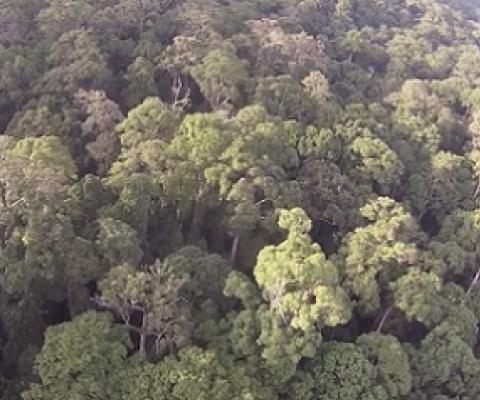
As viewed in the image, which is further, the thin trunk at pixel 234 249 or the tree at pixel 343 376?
the thin trunk at pixel 234 249

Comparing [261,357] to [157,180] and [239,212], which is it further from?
[157,180]

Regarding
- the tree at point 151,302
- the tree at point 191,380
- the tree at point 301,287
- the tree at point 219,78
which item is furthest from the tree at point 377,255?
the tree at point 219,78

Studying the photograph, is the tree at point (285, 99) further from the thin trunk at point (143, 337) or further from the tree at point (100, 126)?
the thin trunk at point (143, 337)

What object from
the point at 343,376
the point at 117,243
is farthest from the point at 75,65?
the point at 343,376

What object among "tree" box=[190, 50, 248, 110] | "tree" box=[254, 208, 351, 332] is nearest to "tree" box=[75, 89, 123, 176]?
"tree" box=[190, 50, 248, 110]

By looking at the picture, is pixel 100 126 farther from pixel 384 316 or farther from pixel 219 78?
pixel 384 316

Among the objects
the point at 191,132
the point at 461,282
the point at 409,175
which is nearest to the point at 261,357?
the point at 191,132

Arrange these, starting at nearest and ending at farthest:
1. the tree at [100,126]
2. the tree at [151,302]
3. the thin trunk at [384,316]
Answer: the tree at [151,302] → the thin trunk at [384,316] → the tree at [100,126]

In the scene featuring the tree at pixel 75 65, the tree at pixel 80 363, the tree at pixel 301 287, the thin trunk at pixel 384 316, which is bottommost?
the thin trunk at pixel 384 316
